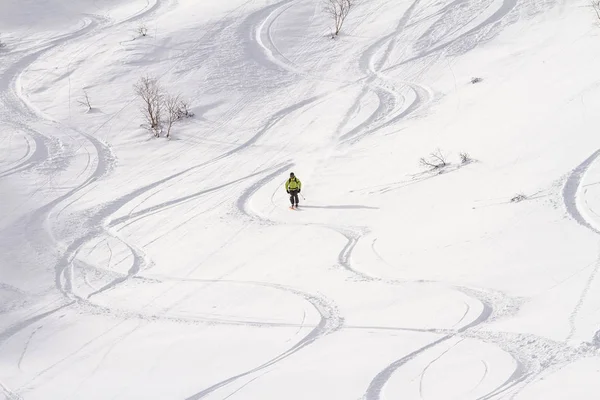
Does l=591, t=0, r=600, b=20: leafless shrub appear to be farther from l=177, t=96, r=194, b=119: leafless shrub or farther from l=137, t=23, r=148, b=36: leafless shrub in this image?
l=137, t=23, r=148, b=36: leafless shrub

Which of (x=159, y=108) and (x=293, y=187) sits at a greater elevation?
(x=159, y=108)

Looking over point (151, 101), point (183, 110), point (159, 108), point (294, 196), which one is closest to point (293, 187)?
point (294, 196)

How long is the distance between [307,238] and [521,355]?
28.2ft

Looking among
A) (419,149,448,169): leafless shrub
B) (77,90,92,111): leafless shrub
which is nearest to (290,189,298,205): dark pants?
(419,149,448,169): leafless shrub

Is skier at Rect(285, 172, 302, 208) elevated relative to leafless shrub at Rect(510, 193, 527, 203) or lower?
elevated

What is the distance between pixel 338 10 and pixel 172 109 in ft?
38.4

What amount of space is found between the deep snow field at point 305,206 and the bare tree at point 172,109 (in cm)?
57

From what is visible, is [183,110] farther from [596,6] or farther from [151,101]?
[596,6]

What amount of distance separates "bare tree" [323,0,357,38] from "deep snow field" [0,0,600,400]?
624 mm

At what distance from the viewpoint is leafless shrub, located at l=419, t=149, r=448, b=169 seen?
20.9 metres

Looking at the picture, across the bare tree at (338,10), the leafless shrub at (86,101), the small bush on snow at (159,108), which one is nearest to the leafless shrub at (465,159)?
the small bush on snow at (159,108)

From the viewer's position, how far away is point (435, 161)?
70.3 ft

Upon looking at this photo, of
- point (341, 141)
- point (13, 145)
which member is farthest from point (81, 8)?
point (341, 141)

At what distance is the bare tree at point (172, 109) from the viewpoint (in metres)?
28.4
